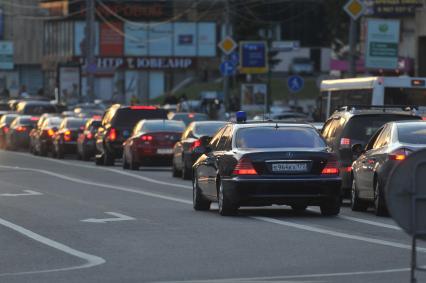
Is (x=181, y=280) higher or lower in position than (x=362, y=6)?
lower

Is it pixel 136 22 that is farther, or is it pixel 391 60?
pixel 136 22

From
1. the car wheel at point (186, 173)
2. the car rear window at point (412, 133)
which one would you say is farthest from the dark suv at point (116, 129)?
the car rear window at point (412, 133)

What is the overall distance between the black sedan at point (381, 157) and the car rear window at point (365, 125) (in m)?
1.98

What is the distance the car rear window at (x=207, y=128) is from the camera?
33781 millimetres

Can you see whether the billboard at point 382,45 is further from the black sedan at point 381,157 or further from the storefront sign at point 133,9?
the storefront sign at point 133,9

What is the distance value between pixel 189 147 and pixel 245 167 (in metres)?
13.3

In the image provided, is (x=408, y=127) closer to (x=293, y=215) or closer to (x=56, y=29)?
(x=293, y=215)

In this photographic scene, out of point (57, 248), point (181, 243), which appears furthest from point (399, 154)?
point (57, 248)

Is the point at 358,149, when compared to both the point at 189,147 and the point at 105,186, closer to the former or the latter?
the point at 105,186

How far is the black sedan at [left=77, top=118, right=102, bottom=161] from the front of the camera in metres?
45.6

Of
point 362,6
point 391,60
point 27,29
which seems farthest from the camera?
point 27,29

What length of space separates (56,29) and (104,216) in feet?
353

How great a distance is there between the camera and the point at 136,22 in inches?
4788

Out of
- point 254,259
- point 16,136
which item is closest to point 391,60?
point 16,136
